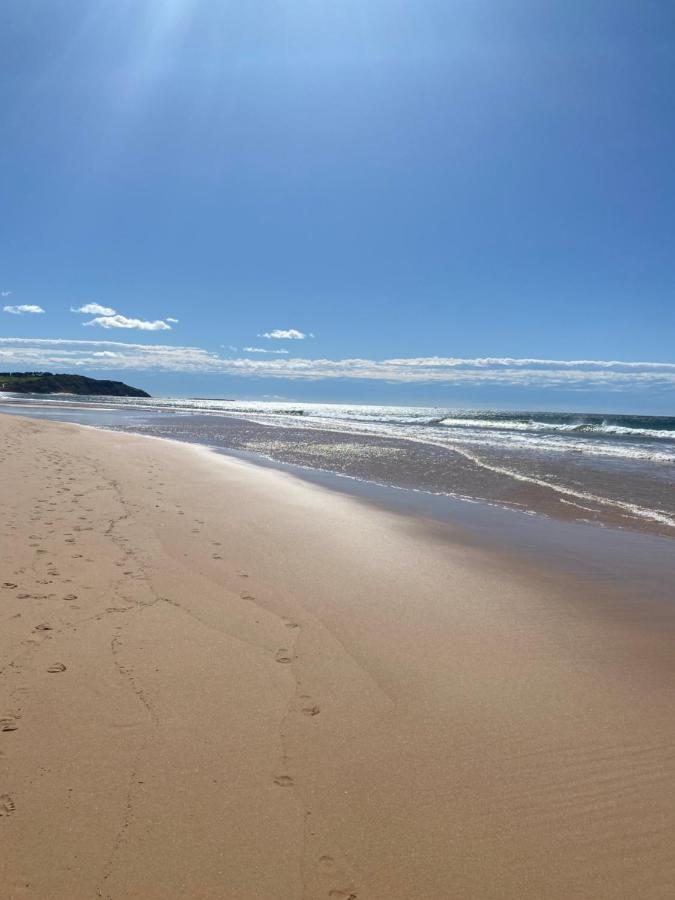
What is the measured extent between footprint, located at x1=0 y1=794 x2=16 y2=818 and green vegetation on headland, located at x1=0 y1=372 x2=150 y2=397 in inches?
5073

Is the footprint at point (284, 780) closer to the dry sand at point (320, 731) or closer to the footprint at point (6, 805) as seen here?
the dry sand at point (320, 731)

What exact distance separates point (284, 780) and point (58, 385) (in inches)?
6174

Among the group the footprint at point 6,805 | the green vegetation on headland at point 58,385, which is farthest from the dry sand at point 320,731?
the green vegetation on headland at point 58,385

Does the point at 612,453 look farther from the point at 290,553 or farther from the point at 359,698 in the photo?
the point at 359,698

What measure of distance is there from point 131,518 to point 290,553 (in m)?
3.16

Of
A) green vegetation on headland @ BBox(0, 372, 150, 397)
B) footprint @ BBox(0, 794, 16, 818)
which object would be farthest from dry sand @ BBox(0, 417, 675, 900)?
green vegetation on headland @ BBox(0, 372, 150, 397)

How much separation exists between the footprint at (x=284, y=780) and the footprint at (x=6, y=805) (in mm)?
1436

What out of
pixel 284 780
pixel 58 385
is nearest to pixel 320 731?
pixel 284 780

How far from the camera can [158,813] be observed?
3039 millimetres

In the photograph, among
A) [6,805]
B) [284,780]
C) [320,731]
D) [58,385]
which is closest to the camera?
[6,805]

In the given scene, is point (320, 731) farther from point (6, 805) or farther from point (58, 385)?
point (58, 385)

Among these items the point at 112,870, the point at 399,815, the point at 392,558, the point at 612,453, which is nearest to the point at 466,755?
the point at 399,815

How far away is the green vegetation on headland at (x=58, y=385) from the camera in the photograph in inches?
4946

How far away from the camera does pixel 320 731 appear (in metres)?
3.89
